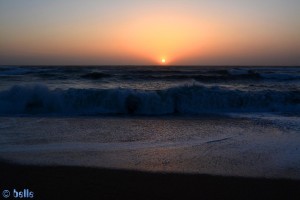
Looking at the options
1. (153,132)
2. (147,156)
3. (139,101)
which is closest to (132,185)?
(147,156)

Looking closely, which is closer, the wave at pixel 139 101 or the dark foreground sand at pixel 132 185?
the dark foreground sand at pixel 132 185

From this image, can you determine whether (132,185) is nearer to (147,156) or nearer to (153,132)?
(147,156)

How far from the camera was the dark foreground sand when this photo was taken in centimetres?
425

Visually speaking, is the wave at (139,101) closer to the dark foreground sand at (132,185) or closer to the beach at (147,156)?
the beach at (147,156)

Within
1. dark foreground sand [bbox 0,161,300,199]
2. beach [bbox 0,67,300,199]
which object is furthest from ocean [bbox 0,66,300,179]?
dark foreground sand [bbox 0,161,300,199]

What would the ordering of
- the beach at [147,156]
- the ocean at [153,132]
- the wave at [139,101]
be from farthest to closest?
the wave at [139,101] → the ocean at [153,132] → the beach at [147,156]

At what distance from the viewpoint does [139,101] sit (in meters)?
13.0

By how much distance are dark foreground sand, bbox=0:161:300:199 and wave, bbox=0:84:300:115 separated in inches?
270

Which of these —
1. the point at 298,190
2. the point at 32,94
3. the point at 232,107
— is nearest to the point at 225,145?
the point at 298,190

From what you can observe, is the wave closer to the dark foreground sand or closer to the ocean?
the ocean

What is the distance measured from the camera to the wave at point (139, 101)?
484 inches

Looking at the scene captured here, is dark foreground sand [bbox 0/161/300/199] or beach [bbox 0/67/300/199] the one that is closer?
dark foreground sand [bbox 0/161/300/199]

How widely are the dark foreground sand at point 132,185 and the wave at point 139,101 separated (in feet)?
22.5

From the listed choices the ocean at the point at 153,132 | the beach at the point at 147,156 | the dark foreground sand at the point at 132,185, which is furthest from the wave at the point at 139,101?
the dark foreground sand at the point at 132,185
